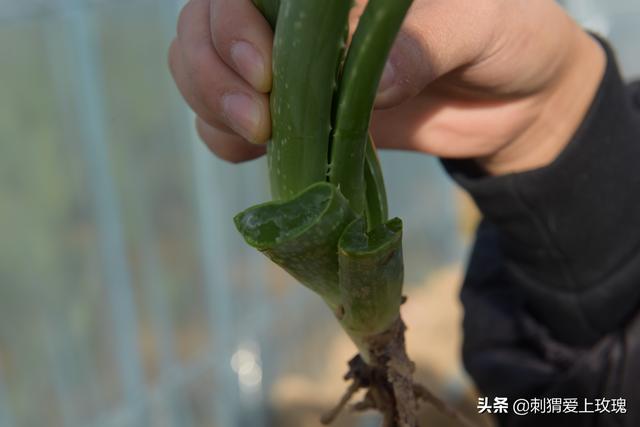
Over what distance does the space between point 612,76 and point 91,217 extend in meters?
1.40

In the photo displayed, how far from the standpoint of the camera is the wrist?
0.97 metres

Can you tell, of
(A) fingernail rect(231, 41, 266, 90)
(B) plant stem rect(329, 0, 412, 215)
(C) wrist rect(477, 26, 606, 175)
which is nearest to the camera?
(B) plant stem rect(329, 0, 412, 215)

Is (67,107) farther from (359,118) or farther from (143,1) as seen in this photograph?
(359,118)

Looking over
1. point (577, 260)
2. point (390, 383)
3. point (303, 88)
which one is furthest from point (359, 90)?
point (577, 260)

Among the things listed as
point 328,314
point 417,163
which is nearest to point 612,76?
point 328,314

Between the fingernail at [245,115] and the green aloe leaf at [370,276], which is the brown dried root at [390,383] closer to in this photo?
the green aloe leaf at [370,276]

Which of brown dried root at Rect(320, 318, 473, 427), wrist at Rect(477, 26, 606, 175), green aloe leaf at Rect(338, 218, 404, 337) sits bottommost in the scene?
brown dried root at Rect(320, 318, 473, 427)

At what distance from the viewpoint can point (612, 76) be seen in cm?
102

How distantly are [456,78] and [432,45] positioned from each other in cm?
16

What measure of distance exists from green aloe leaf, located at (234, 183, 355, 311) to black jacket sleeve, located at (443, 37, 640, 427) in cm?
49

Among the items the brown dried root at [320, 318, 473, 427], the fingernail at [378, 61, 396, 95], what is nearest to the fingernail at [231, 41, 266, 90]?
the fingernail at [378, 61, 396, 95]

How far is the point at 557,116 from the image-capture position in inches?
39.3

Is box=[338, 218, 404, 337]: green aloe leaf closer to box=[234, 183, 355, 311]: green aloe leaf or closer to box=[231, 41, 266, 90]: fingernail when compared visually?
box=[234, 183, 355, 311]: green aloe leaf

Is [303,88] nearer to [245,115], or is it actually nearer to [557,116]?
[245,115]
